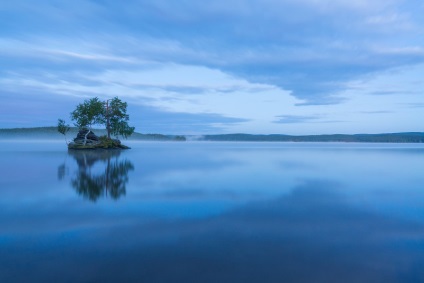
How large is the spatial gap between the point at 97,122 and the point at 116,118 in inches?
125

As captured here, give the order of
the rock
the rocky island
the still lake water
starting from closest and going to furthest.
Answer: the still lake water
the rocky island
the rock

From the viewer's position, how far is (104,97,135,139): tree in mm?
53906

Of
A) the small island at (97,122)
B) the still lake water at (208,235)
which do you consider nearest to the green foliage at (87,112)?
the small island at (97,122)

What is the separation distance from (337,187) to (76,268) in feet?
44.1

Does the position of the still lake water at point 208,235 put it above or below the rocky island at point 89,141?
below

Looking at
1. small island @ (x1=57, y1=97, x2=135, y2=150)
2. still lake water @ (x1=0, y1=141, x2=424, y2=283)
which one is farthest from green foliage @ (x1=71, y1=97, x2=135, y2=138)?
still lake water @ (x1=0, y1=141, x2=424, y2=283)

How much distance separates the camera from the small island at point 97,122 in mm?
52188

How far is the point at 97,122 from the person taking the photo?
5366cm

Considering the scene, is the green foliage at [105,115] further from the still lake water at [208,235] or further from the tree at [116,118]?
the still lake water at [208,235]

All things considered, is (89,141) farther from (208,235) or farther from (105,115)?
(208,235)

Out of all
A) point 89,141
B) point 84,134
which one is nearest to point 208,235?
point 89,141

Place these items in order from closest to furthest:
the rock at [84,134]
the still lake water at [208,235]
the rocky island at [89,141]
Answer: the still lake water at [208,235]
the rocky island at [89,141]
the rock at [84,134]

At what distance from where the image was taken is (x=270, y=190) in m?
14.6

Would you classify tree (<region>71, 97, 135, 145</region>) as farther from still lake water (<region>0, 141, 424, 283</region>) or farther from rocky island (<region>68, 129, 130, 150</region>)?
still lake water (<region>0, 141, 424, 283</region>)
